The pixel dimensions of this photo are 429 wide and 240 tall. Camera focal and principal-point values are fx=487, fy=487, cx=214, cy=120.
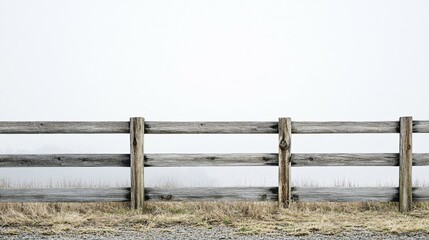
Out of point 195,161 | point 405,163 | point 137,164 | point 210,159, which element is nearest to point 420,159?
point 405,163

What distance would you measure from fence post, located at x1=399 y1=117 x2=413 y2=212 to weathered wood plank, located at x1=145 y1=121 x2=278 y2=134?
7.88 ft

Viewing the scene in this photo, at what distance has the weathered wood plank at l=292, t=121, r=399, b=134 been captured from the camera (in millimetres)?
9016

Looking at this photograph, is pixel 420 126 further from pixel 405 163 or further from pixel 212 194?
pixel 212 194

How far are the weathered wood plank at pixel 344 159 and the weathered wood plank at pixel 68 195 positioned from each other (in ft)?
10.6

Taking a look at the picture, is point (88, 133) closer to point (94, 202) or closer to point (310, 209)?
point (94, 202)

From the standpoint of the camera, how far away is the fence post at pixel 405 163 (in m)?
9.08

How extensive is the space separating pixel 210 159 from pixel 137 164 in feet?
4.33

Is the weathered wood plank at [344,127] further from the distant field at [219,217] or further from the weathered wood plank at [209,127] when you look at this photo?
the distant field at [219,217]

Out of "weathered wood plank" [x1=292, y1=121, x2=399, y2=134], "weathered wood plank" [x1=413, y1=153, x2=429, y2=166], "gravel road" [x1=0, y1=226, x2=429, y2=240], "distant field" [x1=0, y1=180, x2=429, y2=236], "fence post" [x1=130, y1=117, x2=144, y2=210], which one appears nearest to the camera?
"gravel road" [x1=0, y1=226, x2=429, y2=240]

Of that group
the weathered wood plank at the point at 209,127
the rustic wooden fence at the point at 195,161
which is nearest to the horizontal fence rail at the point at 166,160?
the rustic wooden fence at the point at 195,161

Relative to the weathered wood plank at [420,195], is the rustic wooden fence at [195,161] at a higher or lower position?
higher

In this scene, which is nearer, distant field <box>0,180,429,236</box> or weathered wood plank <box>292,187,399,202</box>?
distant field <box>0,180,429,236</box>

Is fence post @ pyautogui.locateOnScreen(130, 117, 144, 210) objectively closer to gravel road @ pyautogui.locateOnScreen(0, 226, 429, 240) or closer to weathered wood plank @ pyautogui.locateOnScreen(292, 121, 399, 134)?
gravel road @ pyautogui.locateOnScreen(0, 226, 429, 240)

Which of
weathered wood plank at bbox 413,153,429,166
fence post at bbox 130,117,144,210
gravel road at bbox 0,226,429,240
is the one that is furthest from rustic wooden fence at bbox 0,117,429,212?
gravel road at bbox 0,226,429,240
